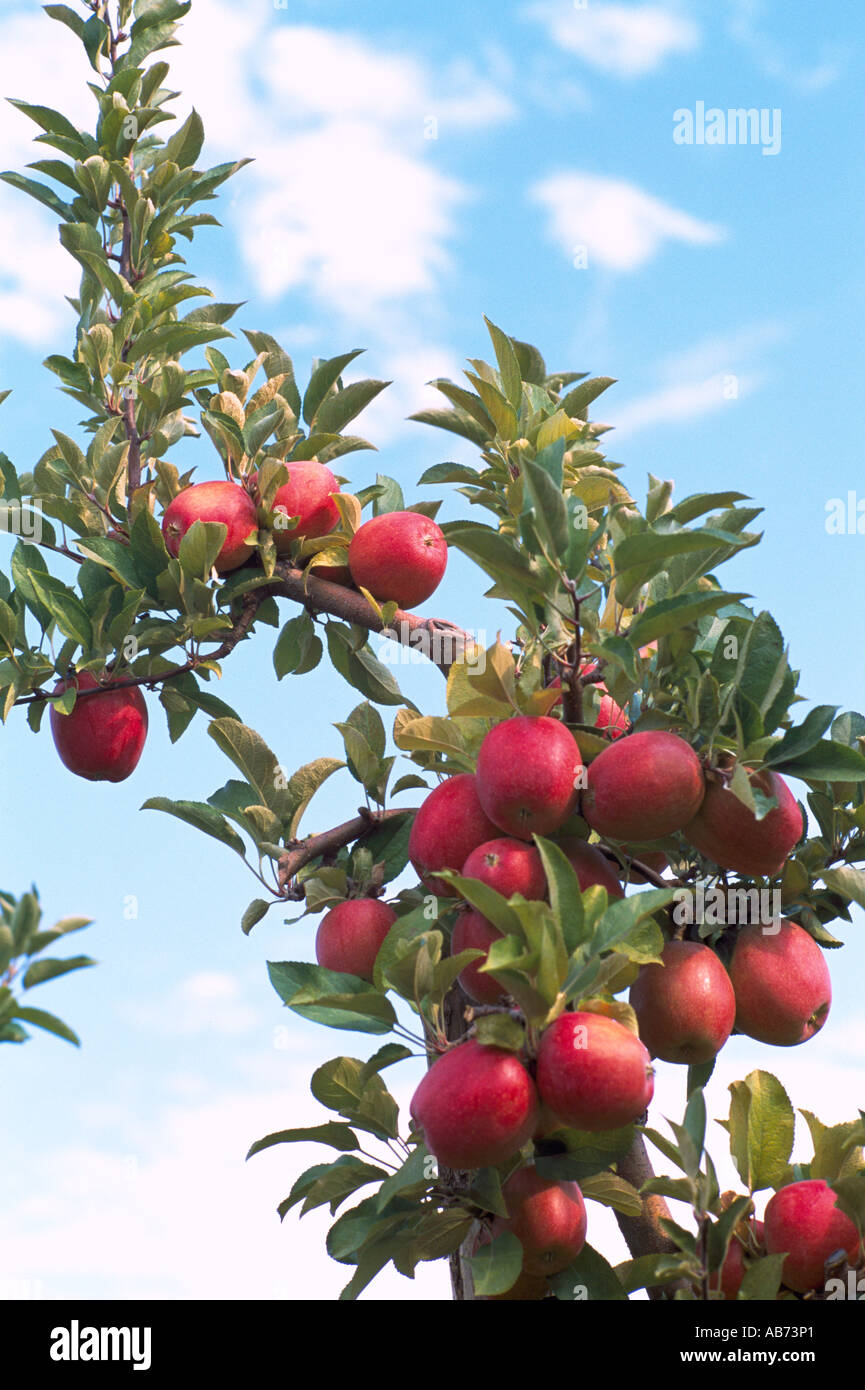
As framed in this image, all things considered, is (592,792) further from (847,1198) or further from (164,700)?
(164,700)

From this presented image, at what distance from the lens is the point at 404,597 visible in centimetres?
241

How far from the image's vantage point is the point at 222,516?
2.37m

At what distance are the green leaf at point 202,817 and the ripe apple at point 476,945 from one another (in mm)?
585

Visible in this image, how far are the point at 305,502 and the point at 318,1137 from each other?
1.17 meters

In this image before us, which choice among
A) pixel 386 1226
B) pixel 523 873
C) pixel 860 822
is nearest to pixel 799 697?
pixel 860 822

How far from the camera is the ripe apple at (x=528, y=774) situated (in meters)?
1.67

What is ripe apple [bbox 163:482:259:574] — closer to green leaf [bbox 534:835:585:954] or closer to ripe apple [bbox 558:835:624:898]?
ripe apple [bbox 558:835:624:898]

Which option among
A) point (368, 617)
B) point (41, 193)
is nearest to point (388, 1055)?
point (368, 617)

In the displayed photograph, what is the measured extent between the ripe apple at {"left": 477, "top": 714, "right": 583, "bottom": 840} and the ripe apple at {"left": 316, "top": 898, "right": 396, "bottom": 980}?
0.41 m

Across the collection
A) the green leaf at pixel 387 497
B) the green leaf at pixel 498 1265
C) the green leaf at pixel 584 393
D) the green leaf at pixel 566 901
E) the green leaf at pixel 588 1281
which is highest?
the green leaf at pixel 584 393

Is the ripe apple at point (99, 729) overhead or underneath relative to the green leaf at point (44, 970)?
overhead

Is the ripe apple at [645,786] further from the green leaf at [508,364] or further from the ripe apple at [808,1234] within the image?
the green leaf at [508,364]

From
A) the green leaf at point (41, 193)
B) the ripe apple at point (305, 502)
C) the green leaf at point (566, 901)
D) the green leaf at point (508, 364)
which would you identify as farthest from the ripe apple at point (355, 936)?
the green leaf at point (41, 193)

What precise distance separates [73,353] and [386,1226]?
75.2 inches
